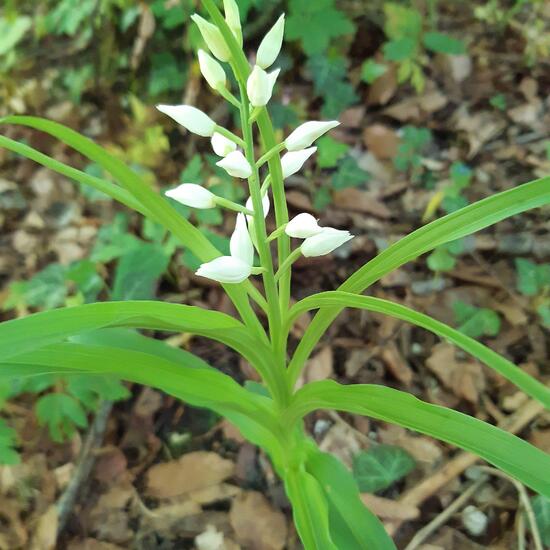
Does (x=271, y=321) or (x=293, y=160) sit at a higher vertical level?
(x=293, y=160)

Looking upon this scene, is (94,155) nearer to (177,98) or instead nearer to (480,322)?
(480,322)

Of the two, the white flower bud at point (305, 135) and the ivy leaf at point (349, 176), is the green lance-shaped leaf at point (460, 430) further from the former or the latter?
the ivy leaf at point (349, 176)

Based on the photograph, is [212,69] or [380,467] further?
[380,467]

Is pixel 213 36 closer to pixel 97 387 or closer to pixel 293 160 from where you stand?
pixel 293 160

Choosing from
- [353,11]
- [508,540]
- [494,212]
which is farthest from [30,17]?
[508,540]

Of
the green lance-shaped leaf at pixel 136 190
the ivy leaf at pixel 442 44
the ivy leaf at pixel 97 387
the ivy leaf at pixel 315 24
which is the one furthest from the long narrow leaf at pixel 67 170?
the ivy leaf at pixel 442 44

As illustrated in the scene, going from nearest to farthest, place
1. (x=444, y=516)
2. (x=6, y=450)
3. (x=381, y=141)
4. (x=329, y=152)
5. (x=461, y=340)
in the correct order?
(x=461, y=340)
(x=6, y=450)
(x=444, y=516)
(x=329, y=152)
(x=381, y=141)

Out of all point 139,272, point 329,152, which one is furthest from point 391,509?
point 329,152
